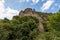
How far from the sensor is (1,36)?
44.2 meters

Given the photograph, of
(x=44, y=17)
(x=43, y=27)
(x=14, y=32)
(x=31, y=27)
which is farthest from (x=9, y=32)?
(x=44, y=17)

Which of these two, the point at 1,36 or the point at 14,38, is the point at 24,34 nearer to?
the point at 14,38

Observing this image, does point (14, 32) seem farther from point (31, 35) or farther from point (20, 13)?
point (20, 13)

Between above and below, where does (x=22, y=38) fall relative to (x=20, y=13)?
below

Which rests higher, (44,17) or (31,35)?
(44,17)

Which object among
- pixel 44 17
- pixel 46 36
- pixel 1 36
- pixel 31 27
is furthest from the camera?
pixel 44 17

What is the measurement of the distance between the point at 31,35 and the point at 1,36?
23.1 ft

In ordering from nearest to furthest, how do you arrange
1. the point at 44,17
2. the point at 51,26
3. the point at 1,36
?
1. the point at 51,26
2. the point at 1,36
3. the point at 44,17

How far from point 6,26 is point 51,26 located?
1342 centimetres

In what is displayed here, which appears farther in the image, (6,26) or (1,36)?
(6,26)

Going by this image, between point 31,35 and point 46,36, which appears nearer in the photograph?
point 46,36

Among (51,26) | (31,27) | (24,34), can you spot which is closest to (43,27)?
(31,27)

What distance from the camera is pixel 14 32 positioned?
47.4 meters

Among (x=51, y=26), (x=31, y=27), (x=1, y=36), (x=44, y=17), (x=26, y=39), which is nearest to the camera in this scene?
(x=51, y=26)
